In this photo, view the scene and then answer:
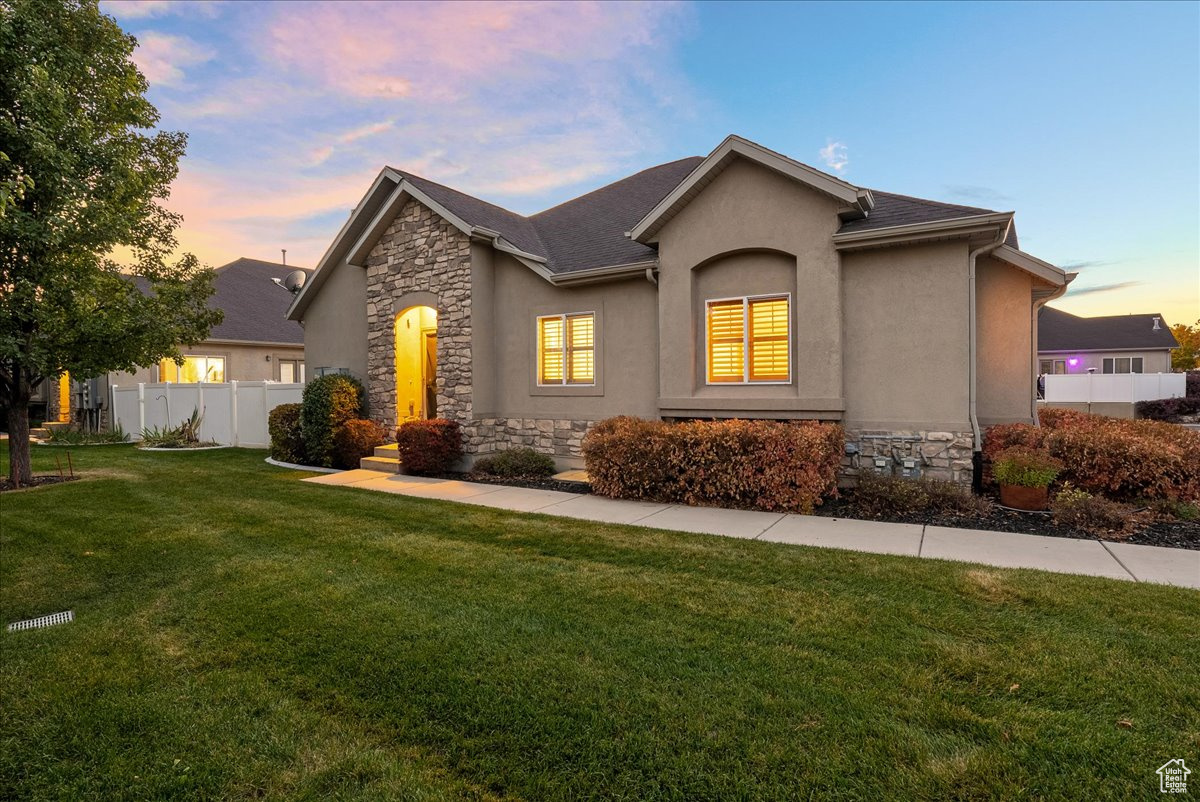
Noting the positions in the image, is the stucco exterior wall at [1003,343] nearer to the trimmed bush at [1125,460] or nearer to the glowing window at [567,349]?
the trimmed bush at [1125,460]

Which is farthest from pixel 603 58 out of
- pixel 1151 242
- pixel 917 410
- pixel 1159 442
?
pixel 1151 242

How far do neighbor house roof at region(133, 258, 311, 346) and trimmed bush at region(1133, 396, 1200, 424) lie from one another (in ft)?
121

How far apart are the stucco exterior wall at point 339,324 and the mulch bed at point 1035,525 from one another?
11573 mm

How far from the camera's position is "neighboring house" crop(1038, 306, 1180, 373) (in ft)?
120

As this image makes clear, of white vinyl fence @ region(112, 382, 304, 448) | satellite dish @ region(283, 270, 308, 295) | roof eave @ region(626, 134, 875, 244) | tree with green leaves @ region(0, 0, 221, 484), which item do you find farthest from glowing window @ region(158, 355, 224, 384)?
roof eave @ region(626, 134, 875, 244)

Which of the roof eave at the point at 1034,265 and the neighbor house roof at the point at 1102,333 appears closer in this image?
the roof eave at the point at 1034,265

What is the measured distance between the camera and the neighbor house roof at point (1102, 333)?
120ft

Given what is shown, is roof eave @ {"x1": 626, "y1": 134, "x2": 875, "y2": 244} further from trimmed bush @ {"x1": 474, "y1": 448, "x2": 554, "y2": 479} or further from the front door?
the front door

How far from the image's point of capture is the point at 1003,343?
925cm

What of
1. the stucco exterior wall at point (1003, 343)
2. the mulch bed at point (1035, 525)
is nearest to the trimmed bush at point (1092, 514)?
the mulch bed at point (1035, 525)

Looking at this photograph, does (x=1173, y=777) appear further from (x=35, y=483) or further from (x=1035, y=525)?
(x=35, y=483)

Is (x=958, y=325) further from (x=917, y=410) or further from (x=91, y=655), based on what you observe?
(x=91, y=655)

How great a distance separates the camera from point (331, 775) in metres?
2.51

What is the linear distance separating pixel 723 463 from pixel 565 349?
15.6 feet
